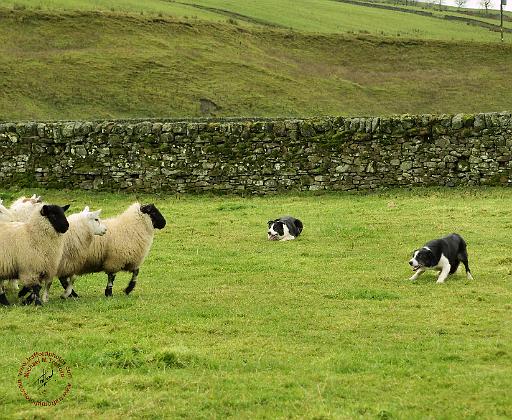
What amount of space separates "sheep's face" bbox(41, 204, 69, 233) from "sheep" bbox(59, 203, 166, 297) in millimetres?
778

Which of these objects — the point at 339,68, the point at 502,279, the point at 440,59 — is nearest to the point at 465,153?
the point at 502,279

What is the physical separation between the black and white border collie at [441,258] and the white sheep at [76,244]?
5.23 metres

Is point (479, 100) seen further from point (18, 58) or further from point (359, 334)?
point (359, 334)

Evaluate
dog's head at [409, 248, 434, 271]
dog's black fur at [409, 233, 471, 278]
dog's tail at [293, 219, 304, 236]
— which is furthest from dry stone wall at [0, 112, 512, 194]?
dog's head at [409, 248, 434, 271]

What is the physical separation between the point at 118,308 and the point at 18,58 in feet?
125

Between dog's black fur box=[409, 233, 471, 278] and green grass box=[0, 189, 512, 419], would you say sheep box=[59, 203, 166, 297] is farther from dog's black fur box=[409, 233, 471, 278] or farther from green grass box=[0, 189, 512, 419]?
dog's black fur box=[409, 233, 471, 278]

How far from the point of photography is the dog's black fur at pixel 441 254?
44.2 feet

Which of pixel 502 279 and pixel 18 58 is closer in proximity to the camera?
pixel 502 279

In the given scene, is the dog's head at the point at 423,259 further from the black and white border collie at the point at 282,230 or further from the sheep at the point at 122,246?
the black and white border collie at the point at 282,230

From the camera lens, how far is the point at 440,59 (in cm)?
6031

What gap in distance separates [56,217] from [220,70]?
127 ft

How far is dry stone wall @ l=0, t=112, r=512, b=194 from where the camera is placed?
25.6m

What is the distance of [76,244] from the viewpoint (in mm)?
12211

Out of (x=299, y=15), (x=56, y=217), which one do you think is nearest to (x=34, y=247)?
(x=56, y=217)
